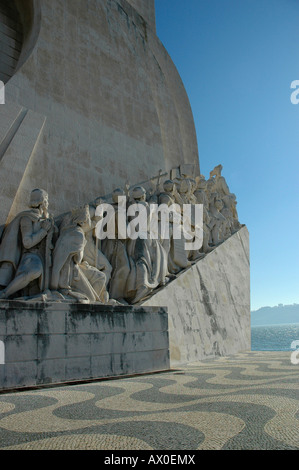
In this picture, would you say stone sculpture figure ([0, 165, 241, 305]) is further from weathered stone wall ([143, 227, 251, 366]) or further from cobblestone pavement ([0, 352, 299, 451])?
cobblestone pavement ([0, 352, 299, 451])

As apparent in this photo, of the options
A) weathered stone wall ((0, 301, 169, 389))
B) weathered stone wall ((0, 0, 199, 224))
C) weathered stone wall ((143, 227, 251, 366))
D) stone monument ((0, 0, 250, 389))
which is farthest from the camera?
weathered stone wall ((143, 227, 251, 366))

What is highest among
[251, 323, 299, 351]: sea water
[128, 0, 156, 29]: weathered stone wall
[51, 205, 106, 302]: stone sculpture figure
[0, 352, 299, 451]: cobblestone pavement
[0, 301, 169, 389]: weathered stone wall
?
[128, 0, 156, 29]: weathered stone wall

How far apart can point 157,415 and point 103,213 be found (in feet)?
12.7

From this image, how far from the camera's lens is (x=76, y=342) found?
448 cm

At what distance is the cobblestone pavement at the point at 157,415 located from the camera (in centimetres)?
202

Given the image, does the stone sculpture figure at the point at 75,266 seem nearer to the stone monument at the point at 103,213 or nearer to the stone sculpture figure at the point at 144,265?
the stone monument at the point at 103,213

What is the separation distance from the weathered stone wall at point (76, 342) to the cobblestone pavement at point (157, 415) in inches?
11.9

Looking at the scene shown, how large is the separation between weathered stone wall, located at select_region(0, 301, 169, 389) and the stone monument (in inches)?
0.5

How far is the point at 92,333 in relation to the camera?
15.3ft

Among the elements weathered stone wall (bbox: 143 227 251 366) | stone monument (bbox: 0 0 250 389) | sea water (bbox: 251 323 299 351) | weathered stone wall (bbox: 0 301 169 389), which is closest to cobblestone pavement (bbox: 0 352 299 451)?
weathered stone wall (bbox: 0 301 169 389)

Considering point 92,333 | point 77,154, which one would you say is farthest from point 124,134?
point 92,333

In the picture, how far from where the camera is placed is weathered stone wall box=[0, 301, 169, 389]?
402 centimetres

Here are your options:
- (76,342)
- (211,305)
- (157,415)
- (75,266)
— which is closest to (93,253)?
(75,266)

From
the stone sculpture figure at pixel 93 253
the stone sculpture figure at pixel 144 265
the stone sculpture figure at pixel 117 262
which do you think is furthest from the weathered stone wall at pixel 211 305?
the stone sculpture figure at pixel 117 262
